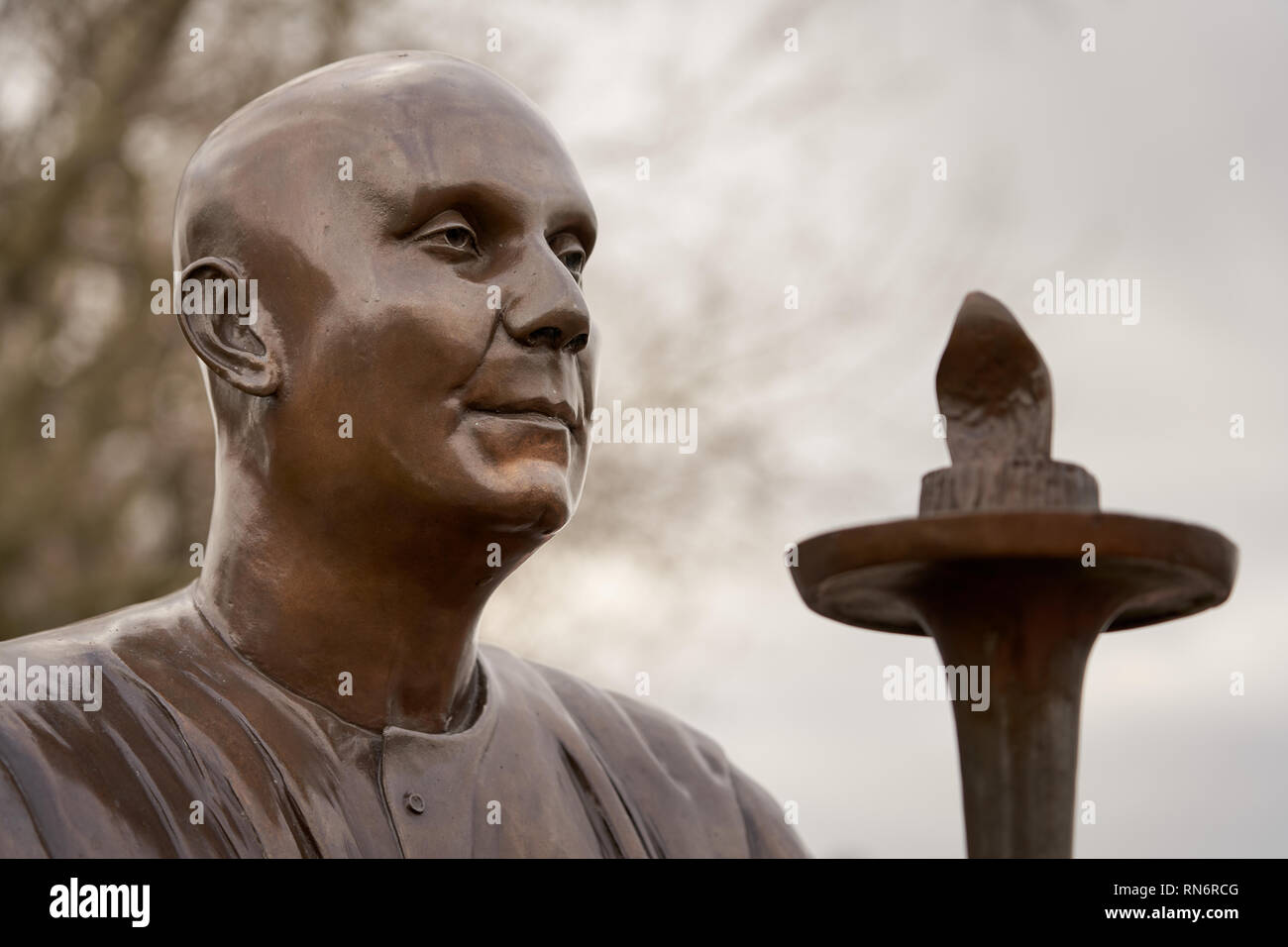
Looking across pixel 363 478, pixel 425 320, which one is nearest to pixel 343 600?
pixel 363 478

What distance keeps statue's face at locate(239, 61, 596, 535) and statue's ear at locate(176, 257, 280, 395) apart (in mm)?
36

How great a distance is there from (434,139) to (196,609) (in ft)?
3.45

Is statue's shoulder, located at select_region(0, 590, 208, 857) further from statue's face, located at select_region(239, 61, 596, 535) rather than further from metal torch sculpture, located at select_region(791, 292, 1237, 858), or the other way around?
metal torch sculpture, located at select_region(791, 292, 1237, 858)

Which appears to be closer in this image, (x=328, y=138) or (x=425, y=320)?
(x=425, y=320)

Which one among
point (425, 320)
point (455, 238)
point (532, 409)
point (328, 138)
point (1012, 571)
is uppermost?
point (328, 138)

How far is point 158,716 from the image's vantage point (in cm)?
371

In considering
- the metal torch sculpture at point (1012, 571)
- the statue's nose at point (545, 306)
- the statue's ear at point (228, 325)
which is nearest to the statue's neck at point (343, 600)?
the statue's ear at point (228, 325)

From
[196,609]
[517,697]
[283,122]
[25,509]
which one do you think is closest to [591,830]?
[517,697]

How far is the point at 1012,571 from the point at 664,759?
1.69 m

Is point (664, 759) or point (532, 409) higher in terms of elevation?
point (532, 409)

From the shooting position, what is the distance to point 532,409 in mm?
3848

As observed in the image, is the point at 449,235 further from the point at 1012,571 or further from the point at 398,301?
the point at 1012,571

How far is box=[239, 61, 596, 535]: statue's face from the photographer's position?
3.76m

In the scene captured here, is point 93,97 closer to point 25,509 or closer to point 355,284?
point 25,509
